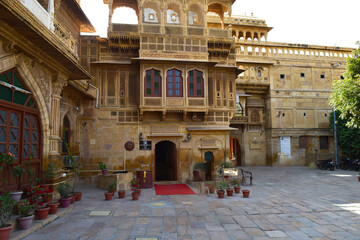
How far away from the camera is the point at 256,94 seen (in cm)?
2328

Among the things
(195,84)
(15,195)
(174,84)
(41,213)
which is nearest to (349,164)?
(195,84)

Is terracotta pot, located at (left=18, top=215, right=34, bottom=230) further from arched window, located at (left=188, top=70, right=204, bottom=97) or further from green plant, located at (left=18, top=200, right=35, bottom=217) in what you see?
arched window, located at (left=188, top=70, right=204, bottom=97)

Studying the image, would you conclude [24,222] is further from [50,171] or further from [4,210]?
[50,171]

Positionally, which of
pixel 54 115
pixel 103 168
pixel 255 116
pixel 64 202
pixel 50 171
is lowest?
pixel 64 202

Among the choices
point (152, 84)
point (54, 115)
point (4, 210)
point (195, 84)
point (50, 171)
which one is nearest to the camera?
point (4, 210)

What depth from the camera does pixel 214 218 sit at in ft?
24.5

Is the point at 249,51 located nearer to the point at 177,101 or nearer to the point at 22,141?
the point at 177,101

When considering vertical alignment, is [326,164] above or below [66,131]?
below

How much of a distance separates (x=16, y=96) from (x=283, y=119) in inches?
834

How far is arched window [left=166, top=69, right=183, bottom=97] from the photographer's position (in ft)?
Result: 48.1

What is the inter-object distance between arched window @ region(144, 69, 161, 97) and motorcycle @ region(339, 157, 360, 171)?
1806 centimetres

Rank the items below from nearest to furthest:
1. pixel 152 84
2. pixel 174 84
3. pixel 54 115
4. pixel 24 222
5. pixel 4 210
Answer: pixel 4 210 → pixel 24 222 → pixel 54 115 → pixel 152 84 → pixel 174 84

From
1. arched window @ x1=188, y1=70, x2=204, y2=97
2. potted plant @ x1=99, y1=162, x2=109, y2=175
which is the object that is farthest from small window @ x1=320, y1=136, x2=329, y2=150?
potted plant @ x1=99, y1=162, x2=109, y2=175

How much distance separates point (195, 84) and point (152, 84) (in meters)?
2.63
